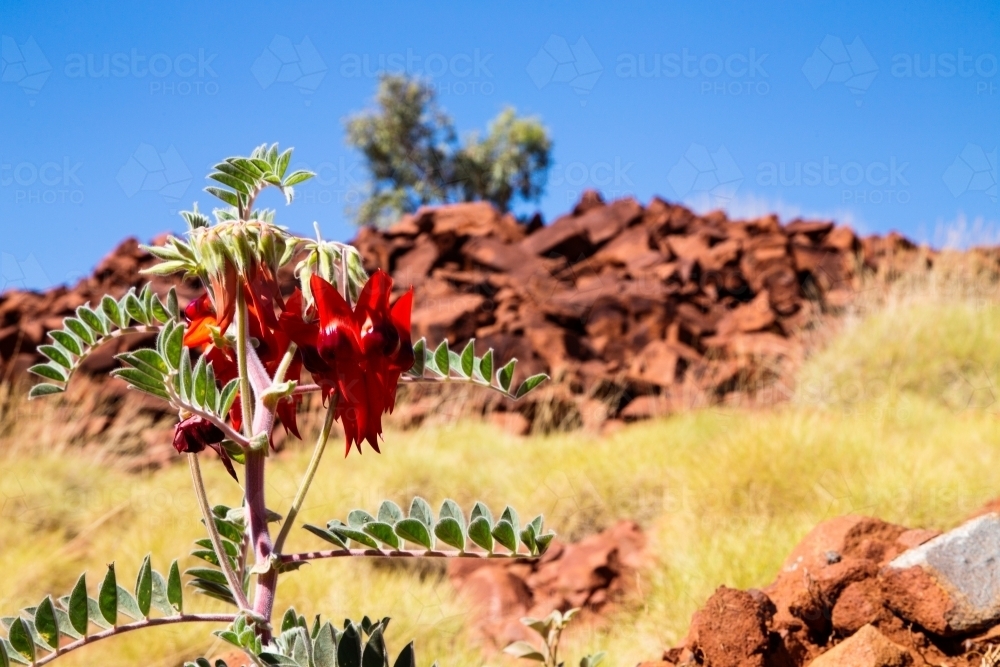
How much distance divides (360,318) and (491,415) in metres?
4.32

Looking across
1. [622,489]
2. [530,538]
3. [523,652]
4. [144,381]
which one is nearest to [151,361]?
[144,381]

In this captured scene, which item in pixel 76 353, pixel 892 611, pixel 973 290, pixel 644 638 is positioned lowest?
pixel 644 638

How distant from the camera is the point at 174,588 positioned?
1.09 meters

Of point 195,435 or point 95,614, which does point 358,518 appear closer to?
point 195,435

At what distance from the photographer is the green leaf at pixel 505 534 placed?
103 cm

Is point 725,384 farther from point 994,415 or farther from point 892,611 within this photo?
point 892,611

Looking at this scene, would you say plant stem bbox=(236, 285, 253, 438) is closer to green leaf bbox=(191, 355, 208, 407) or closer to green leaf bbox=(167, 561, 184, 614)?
green leaf bbox=(191, 355, 208, 407)

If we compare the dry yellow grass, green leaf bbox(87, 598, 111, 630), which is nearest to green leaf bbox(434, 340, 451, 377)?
green leaf bbox(87, 598, 111, 630)

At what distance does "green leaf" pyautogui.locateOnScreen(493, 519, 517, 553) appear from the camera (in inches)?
40.6

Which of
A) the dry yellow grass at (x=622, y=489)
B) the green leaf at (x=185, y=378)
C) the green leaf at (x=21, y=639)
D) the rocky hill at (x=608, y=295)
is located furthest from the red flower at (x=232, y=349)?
the rocky hill at (x=608, y=295)

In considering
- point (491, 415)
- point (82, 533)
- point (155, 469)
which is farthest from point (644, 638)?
point (155, 469)

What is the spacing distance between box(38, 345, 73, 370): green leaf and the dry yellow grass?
4.36ft

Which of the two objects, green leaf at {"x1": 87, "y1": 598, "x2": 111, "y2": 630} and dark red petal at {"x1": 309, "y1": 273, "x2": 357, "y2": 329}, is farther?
green leaf at {"x1": 87, "y1": 598, "x2": 111, "y2": 630}

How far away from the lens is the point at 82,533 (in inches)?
149
